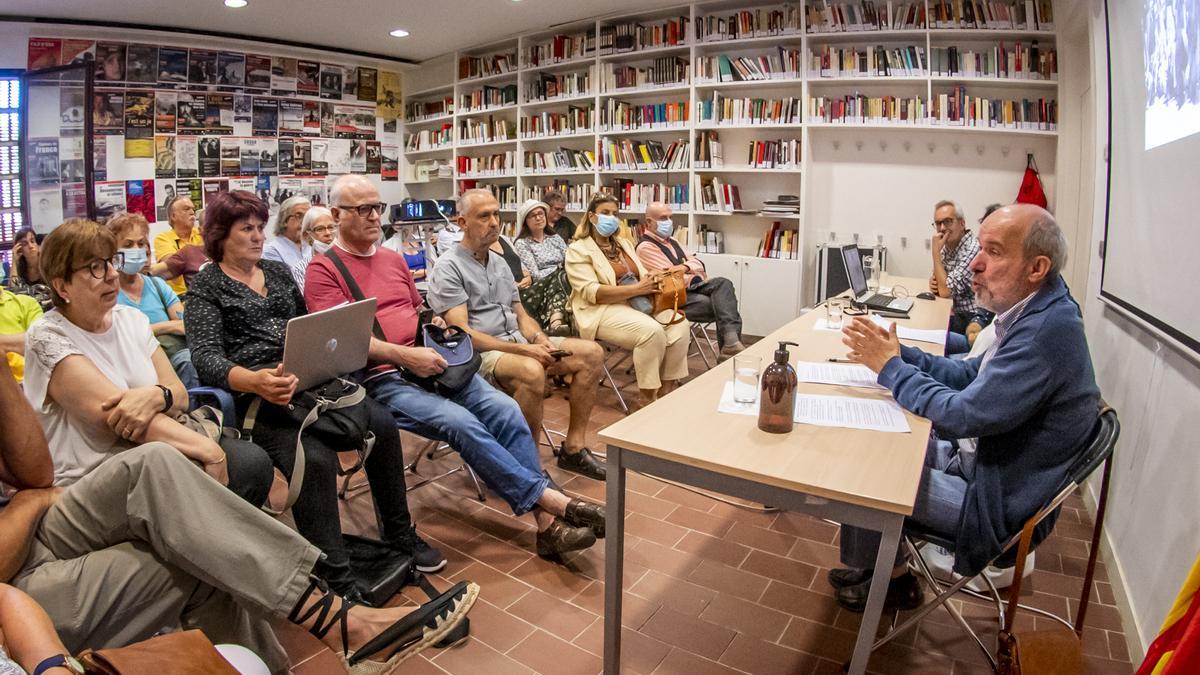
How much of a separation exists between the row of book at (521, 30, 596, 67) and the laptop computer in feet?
12.8

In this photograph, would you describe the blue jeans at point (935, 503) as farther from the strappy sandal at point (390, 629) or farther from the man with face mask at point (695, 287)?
the man with face mask at point (695, 287)

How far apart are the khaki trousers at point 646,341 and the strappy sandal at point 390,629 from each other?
2.15 m

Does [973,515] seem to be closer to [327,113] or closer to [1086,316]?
[1086,316]

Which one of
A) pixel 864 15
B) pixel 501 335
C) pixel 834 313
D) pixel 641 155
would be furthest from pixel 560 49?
pixel 834 313

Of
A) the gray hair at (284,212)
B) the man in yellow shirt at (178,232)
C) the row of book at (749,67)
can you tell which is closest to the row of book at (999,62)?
the row of book at (749,67)

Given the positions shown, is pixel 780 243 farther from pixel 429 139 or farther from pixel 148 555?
pixel 148 555

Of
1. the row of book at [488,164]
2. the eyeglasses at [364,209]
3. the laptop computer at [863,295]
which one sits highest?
the row of book at [488,164]

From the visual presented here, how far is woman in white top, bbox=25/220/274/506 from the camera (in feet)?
5.82

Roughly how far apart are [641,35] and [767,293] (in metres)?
2.75

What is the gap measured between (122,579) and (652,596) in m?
1.50

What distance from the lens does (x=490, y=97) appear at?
7793 millimetres

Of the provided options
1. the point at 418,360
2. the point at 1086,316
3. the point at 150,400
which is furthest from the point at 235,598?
the point at 1086,316

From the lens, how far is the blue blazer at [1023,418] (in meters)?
1.62

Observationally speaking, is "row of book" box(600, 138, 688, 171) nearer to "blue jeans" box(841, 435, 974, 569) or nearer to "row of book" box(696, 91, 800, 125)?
"row of book" box(696, 91, 800, 125)
